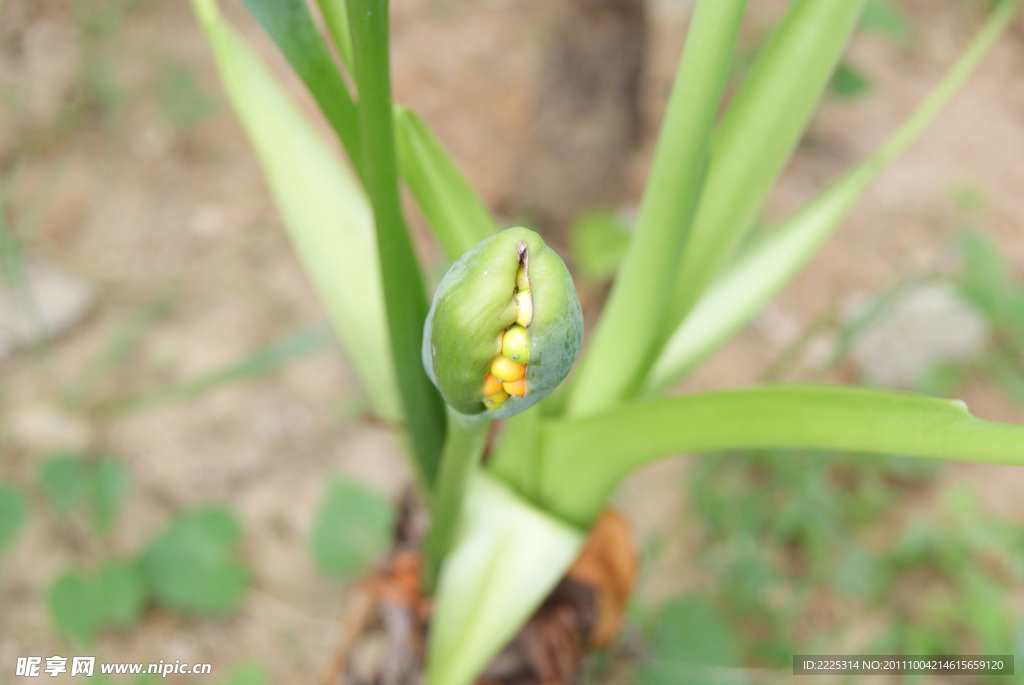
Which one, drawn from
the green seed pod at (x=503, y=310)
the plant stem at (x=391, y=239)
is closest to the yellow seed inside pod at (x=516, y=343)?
the green seed pod at (x=503, y=310)

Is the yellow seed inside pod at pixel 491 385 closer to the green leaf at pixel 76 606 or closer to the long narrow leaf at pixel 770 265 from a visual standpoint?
the long narrow leaf at pixel 770 265

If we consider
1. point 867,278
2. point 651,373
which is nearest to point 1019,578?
point 867,278

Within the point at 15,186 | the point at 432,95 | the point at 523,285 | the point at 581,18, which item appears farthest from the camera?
the point at 432,95

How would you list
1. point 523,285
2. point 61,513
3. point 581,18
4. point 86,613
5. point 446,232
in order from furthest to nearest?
1. point 581,18
2. point 61,513
3. point 86,613
4. point 446,232
5. point 523,285

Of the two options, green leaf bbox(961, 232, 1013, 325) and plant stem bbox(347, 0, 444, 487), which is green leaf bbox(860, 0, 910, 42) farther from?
plant stem bbox(347, 0, 444, 487)

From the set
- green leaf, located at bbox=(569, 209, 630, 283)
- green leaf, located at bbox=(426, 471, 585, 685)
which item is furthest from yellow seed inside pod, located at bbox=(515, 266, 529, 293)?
green leaf, located at bbox=(569, 209, 630, 283)

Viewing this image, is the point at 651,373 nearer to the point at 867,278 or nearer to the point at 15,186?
the point at 867,278
